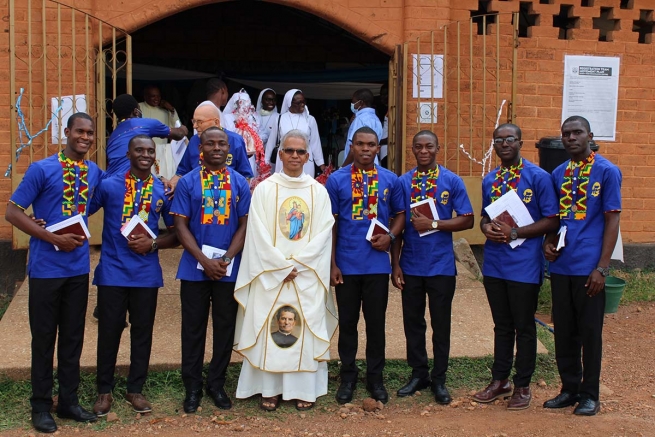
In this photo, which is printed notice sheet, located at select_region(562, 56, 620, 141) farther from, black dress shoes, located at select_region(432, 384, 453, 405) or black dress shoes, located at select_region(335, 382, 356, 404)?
black dress shoes, located at select_region(335, 382, 356, 404)

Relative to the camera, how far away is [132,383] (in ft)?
16.9

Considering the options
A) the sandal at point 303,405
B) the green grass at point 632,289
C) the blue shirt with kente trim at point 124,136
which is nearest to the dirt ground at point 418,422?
the sandal at point 303,405

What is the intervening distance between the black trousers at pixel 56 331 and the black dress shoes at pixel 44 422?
0.03 meters

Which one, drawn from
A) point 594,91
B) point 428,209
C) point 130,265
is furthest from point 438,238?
point 594,91

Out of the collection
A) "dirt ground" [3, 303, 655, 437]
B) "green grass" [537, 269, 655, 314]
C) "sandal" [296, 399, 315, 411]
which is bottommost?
"dirt ground" [3, 303, 655, 437]

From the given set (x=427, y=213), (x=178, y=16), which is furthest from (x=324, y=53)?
(x=427, y=213)

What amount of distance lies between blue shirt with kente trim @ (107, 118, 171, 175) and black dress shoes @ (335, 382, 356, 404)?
215cm

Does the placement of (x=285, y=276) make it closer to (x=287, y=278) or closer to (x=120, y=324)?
(x=287, y=278)

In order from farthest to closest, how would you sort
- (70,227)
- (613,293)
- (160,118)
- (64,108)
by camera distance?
(160,118) < (613,293) < (64,108) < (70,227)

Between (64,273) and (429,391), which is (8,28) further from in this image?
(429,391)

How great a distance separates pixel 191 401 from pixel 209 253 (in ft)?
3.23

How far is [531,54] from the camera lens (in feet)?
28.1

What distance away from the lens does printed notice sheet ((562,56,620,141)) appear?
866 cm

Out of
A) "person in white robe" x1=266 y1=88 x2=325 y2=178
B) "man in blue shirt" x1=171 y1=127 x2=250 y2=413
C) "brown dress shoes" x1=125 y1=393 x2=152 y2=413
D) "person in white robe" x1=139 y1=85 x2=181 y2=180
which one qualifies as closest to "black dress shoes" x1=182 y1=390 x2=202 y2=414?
"man in blue shirt" x1=171 y1=127 x2=250 y2=413
